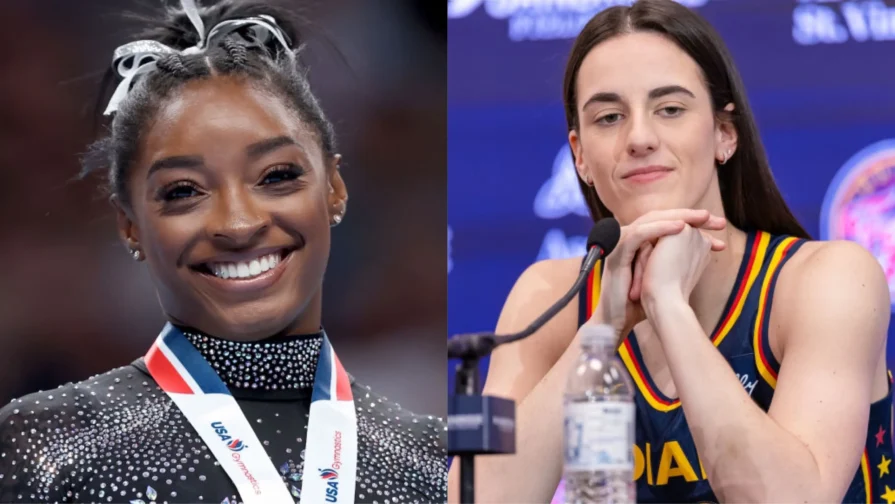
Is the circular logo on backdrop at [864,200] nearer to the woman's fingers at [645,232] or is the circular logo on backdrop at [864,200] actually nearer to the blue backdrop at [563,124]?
the blue backdrop at [563,124]

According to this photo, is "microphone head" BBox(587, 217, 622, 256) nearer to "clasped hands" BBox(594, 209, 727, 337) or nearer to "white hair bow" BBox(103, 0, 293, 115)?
"clasped hands" BBox(594, 209, 727, 337)

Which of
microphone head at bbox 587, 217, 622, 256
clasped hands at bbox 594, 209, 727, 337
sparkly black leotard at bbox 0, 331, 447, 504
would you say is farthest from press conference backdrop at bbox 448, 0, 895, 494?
microphone head at bbox 587, 217, 622, 256

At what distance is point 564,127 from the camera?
10.0 feet

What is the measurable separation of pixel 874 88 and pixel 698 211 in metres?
0.81

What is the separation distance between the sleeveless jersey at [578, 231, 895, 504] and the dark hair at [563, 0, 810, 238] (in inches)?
5.0

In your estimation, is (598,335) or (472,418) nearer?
(472,418)

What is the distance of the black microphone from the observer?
1.79 m

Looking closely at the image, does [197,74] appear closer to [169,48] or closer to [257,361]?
[169,48]

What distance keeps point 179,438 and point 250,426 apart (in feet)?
0.52

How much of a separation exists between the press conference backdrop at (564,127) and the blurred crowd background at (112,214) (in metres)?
0.27

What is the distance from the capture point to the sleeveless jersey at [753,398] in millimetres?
2564

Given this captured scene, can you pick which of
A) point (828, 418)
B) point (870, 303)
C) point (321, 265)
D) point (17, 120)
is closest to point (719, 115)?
point (870, 303)

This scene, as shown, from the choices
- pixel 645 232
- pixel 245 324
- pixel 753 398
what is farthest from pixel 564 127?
pixel 245 324

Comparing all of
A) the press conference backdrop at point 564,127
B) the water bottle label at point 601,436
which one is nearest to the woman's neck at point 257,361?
the press conference backdrop at point 564,127
